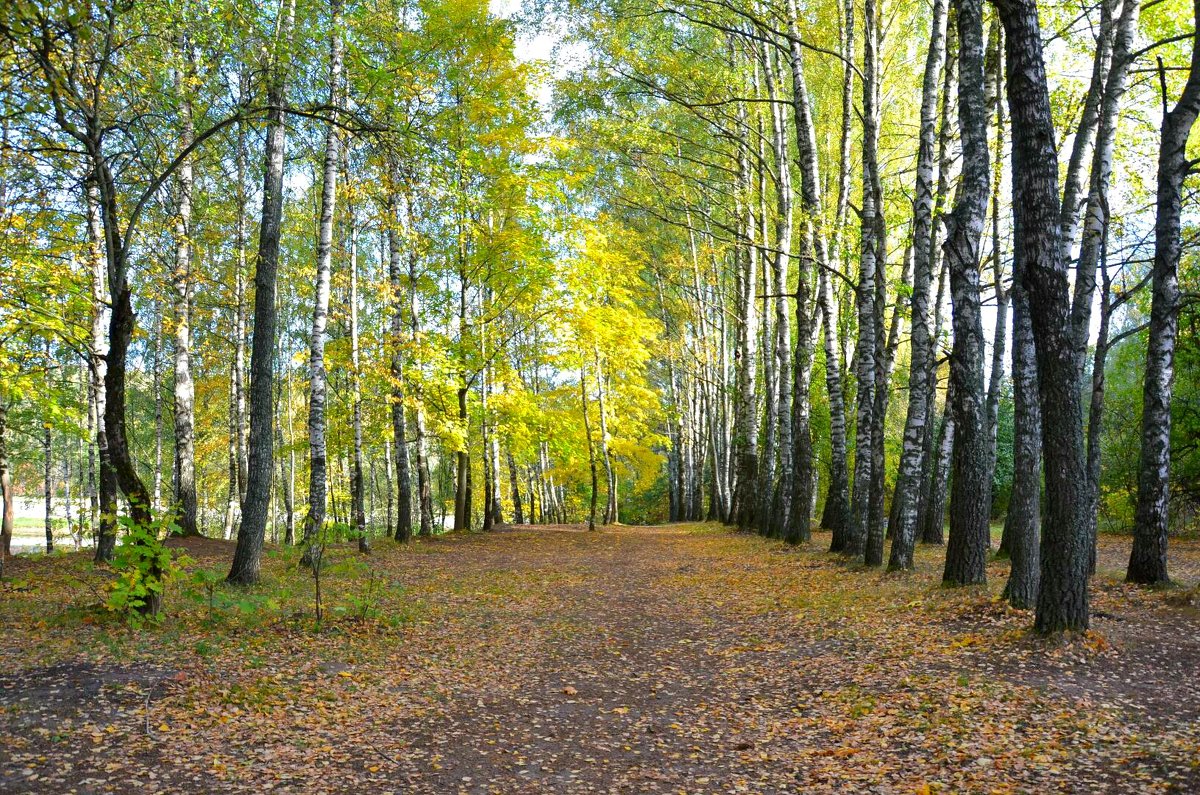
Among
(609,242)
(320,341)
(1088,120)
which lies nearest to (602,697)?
(320,341)

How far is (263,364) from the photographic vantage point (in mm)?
9328

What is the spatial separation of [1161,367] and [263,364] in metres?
10.8

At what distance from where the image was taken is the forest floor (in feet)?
14.1

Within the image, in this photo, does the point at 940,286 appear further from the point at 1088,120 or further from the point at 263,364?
the point at 263,364

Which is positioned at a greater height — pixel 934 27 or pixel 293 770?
pixel 934 27

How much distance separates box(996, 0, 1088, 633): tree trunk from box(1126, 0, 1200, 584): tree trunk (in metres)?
2.94

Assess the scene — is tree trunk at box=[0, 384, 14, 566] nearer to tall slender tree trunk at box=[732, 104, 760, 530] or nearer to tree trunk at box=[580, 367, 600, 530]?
tall slender tree trunk at box=[732, 104, 760, 530]

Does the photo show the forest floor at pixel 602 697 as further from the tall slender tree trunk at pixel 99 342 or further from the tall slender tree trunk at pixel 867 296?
the tall slender tree trunk at pixel 867 296

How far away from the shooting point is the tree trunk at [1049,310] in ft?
19.0

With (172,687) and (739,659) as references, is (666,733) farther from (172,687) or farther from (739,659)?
(172,687)

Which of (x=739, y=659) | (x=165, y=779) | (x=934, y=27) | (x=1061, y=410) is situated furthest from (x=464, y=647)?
(x=934, y=27)

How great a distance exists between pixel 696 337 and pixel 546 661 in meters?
23.3

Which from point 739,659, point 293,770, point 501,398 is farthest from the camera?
point 501,398

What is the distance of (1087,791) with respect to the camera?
3.75 meters
